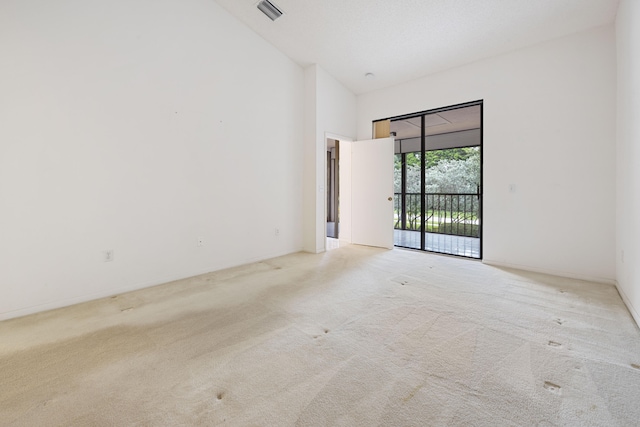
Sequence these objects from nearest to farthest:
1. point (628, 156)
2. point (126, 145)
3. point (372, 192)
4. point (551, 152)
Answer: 1. point (628, 156)
2. point (126, 145)
3. point (551, 152)
4. point (372, 192)

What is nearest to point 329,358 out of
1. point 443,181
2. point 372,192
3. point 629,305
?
point 629,305

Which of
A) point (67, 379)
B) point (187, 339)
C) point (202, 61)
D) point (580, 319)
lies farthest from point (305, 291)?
point (202, 61)

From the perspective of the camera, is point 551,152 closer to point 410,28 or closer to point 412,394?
point 410,28

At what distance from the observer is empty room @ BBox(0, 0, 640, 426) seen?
144 centimetres

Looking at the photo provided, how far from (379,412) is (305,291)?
1.62 metres

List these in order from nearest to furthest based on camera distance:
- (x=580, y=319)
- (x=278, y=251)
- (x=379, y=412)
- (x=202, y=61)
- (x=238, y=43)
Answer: (x=379, y=412)
(x=580, y=319)
(x=202, y=61)
(x=238, y=43)
(x=278, y=251)

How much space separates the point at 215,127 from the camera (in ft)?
11.5

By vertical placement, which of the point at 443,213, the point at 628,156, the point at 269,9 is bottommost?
the point at 443,213

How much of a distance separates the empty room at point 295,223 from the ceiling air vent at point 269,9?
3 centimetres

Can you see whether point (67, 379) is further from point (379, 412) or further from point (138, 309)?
point (379, 412)

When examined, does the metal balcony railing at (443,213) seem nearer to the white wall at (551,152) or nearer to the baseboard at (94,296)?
the white wall at (551,152)

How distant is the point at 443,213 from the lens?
6523mm

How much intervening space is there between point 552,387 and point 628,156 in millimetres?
2371

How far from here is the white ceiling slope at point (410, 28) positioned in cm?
294
